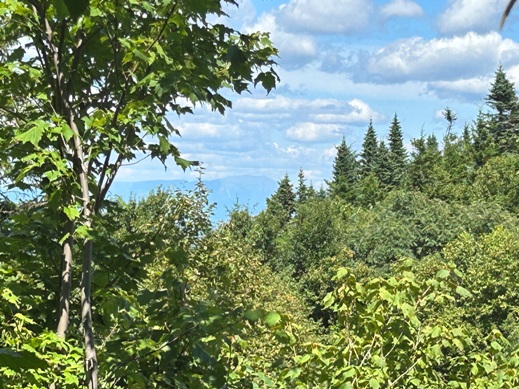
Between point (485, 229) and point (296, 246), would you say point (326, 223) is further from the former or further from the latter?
point (485, 229)

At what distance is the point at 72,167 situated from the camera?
3.38m

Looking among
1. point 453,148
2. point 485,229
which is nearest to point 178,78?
point 485,229

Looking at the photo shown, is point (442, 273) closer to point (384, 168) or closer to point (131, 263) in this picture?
point (131, 263)

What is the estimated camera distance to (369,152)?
77562 millimetres

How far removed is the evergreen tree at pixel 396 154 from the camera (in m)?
68.6

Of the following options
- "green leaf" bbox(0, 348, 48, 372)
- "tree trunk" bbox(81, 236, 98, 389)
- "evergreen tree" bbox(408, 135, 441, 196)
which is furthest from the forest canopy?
"evergreen tree" bbox(408, 135, 441, 196)

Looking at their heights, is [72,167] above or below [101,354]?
above

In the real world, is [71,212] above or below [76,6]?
below

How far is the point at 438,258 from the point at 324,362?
29753 mm

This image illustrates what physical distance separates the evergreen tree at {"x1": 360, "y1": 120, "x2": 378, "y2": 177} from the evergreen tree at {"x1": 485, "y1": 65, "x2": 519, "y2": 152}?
1519 cm

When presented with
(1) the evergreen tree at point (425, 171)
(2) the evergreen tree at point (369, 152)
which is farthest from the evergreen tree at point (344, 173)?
(1) the evergreen tree at point (425, 171)

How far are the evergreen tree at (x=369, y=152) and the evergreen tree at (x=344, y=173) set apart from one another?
3.49 feet

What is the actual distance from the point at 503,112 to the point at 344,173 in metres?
18.5

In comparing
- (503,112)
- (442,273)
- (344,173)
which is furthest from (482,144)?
(442,273)
